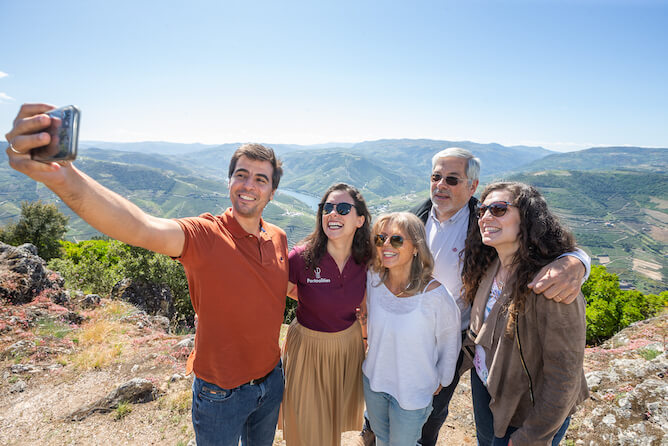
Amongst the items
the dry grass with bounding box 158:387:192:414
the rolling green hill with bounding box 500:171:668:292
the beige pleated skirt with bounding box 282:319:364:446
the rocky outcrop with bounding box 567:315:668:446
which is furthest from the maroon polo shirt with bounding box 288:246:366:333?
the rolling green hill with bounding box 500:171:668:292

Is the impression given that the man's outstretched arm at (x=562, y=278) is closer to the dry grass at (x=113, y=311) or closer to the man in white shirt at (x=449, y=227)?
the man in white shirt at (x=449, y=227)

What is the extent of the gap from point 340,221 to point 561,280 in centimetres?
198

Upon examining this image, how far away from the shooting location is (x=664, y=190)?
18212 centimetres

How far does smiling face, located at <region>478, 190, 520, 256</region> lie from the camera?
2.52 m

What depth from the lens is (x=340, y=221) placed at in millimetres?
3281

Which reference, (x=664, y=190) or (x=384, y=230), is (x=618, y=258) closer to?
(x=664, y=190)

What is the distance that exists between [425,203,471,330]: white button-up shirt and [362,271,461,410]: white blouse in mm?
535

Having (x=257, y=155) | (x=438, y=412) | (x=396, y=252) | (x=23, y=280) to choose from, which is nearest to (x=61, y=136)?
(x=257, y=155)

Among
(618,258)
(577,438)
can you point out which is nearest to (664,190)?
(618,258)

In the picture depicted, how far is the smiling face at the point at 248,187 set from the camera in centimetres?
259

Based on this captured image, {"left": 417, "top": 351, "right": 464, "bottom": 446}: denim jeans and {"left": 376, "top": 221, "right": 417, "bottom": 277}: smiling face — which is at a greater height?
{"left": 376, "top": 221, "right": 417, "bottom": 277}: smiling face

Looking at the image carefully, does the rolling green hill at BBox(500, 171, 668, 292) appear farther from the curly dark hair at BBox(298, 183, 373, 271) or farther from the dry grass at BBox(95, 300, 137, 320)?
the dry grass at BBox(95, 300, 137, 320)

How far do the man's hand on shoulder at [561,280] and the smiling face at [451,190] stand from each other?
1.58 m

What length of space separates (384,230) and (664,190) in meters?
271
